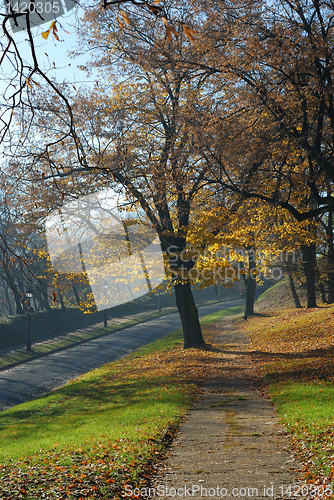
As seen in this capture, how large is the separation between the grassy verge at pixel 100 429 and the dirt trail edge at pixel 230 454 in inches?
15.2

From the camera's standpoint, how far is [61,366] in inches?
831

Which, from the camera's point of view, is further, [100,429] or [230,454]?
[100,429]

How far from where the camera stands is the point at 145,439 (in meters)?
7.25

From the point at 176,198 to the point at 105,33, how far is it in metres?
6.74

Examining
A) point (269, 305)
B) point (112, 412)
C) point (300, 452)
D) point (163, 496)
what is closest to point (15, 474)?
point (163, 496)

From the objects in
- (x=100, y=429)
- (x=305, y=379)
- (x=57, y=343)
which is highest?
(x=100, y=429)

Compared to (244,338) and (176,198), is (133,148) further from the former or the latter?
(244,338)

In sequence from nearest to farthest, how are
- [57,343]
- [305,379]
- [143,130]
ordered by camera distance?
[305,379], [143,130], [57,343]

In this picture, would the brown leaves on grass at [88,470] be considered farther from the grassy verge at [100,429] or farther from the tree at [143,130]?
the tree at [143,130]

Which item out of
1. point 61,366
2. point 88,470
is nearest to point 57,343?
point 61,366

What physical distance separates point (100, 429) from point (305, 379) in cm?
561

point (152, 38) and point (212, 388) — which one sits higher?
point (152, 38)

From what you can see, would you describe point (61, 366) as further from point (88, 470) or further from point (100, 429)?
point (88, 470)

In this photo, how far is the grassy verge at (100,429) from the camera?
17.3 ft
